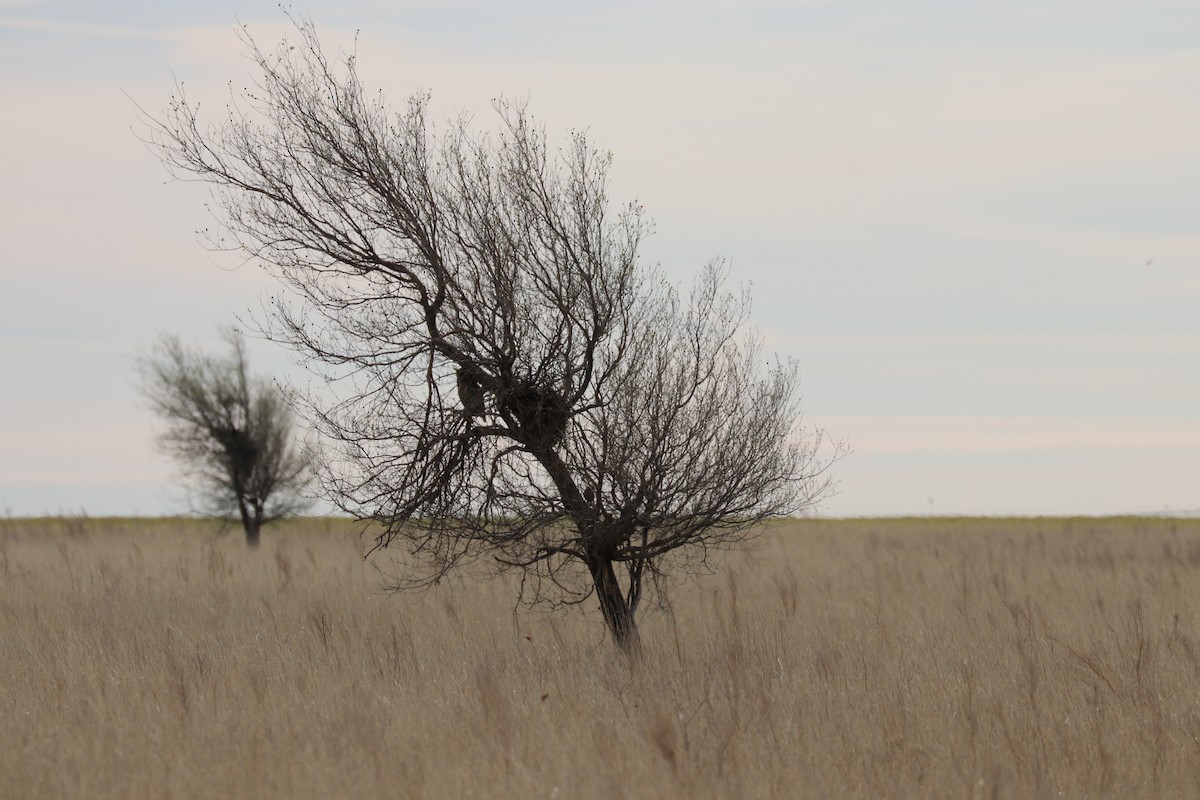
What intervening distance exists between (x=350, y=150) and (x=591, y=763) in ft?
18.7

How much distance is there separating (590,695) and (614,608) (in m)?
2.03

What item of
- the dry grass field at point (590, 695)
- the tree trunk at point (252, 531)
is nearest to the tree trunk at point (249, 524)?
the tree trunk at point (252, 531)

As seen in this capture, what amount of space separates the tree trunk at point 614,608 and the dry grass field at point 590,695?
8.8 inches

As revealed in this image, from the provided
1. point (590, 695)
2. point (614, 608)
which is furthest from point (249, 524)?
point (590, 695)

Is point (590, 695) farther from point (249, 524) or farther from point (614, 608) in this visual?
point (249, 524)

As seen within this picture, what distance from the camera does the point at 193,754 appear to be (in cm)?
→ 660

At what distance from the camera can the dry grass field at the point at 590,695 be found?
605 centimetres

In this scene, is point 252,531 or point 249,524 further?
point 249,524

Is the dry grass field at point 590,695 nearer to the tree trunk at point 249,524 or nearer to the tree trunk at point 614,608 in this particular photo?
the tree trunk at point 614,608

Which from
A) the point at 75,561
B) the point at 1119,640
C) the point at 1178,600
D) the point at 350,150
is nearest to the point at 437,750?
the point at 350,150

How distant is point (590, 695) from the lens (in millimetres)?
7969

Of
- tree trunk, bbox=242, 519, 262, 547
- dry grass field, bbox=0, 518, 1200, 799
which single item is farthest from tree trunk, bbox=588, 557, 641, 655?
tree trunk, bbox=242, 519, 262, 547

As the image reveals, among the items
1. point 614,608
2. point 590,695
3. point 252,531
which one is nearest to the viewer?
point 590,695

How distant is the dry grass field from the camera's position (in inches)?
238
